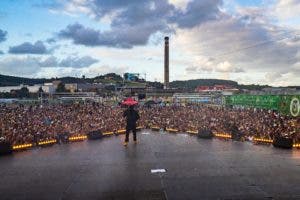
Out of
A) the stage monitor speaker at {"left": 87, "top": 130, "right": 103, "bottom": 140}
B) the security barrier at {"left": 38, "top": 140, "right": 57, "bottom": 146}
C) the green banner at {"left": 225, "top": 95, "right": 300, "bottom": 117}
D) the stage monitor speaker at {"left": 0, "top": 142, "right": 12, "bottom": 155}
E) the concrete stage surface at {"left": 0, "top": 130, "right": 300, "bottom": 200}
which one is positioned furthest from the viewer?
the stage monitor speaker at {"left": 87, "top": 130, "right": 103, "bottom": 140}

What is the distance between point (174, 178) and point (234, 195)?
4375 millimetres

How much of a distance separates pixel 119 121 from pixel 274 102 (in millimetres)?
22445

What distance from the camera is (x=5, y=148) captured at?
3164cm

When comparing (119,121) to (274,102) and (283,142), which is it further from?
(283,142)

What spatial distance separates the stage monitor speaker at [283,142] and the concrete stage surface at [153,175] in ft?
→ 6.79

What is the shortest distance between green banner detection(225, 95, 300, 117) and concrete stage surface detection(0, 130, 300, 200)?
29.1 feet

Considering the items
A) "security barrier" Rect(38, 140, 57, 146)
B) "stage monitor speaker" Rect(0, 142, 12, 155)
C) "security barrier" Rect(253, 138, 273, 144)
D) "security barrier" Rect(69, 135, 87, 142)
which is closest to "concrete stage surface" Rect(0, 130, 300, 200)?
"stage monitor speaker" Rect(0, 142, 12, 155)

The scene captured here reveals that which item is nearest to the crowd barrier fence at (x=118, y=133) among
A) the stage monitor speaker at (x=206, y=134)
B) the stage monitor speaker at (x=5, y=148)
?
the stage monitor speaker at (x=206, y=134)

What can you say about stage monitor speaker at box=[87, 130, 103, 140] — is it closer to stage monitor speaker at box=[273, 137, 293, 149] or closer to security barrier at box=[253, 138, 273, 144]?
security barrier at box=[253, 138, 273, 144]

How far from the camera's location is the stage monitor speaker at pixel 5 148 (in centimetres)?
3139

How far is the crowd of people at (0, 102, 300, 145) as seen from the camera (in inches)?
1478

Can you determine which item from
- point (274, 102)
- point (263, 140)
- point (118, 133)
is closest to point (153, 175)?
point (263, 140)

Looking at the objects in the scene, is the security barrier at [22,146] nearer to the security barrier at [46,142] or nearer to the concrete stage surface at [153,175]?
the security barrier at [46,142]

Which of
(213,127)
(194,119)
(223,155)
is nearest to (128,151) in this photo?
(223,155)
